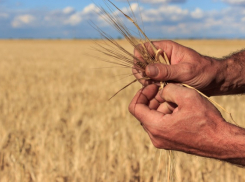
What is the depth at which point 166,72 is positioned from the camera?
137 centimetres

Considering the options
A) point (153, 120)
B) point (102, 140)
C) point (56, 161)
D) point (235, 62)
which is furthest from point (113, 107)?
point (153, 120)

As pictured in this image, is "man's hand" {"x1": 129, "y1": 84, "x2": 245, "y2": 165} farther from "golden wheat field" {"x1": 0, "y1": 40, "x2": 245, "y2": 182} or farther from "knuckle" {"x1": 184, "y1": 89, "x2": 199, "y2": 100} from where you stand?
"golden wheat field" {"x1": 0, "y1": 40, "x2": 245, "y2": 182}

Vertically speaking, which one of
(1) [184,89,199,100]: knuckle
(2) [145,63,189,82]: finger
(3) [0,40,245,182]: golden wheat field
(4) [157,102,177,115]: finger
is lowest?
(3) [0,40,245,182]: golden wheat field

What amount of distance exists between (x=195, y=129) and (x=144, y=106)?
258 millimetres

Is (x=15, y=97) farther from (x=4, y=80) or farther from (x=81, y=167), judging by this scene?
(x=81, y=167)

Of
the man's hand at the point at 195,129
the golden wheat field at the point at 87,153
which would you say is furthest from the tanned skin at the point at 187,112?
the golden wheat field at the point at 87,153

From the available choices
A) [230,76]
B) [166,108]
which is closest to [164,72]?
[166,108]

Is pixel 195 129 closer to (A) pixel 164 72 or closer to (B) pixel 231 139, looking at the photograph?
(B) pixel 231 139

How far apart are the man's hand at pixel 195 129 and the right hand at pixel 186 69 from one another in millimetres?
69

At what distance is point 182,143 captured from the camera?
51.4 inches

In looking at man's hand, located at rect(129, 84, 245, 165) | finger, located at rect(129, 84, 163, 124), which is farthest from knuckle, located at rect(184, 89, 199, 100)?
finger, located at rect(129, 84, 163, 124)

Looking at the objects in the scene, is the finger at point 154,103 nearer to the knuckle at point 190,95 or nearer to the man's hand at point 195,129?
the man's hand at point 195,129

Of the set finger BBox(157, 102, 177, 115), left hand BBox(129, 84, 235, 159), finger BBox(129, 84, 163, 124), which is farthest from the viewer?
finger BBox(157, 102, 177, 115)

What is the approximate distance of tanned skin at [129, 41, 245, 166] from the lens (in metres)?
1.24
